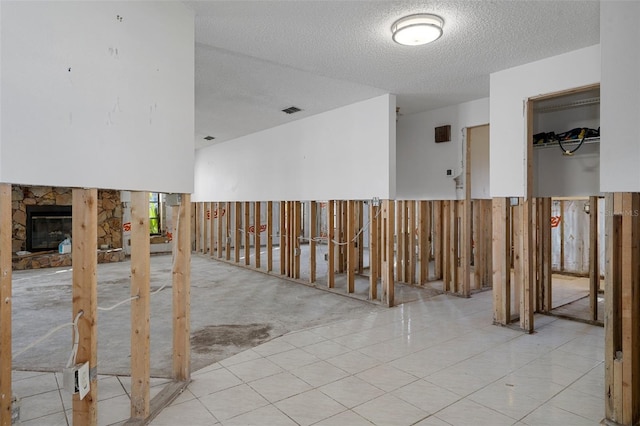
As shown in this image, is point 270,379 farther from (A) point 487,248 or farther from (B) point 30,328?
(A) point 487,248

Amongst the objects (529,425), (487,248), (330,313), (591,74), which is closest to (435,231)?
(487,248)

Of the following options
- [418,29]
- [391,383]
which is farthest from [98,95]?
[391,383]

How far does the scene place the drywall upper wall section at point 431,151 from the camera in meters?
5.73

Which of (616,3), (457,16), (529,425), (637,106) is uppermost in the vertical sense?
Answer: (457,16)

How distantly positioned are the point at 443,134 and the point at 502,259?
8.17 ft

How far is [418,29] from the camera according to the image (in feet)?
9.98

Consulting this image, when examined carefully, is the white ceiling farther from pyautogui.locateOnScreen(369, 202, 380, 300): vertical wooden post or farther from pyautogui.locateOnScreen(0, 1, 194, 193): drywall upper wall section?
pyautogui.locateOnScreen(369, 202, 380, 300): vertical wooden post

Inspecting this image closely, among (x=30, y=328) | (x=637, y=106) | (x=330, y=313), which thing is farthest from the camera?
(x=330, y=313)

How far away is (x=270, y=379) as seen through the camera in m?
2.92

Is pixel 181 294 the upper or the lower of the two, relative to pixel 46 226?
lower

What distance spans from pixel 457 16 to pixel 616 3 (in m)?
1.02

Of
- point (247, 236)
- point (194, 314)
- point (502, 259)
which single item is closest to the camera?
point (502, 259)

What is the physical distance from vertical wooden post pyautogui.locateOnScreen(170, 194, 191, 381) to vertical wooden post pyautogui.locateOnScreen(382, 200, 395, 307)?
2910 millimetres

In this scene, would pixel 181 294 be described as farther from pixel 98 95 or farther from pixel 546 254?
pixel 546 254
